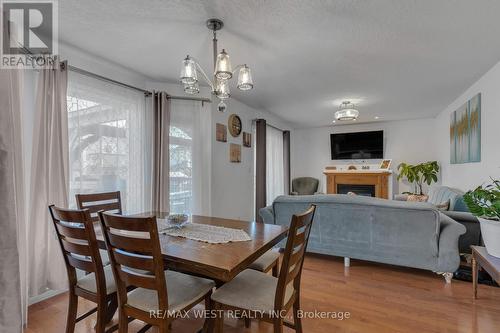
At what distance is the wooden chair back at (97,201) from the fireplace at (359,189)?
18.0 feet

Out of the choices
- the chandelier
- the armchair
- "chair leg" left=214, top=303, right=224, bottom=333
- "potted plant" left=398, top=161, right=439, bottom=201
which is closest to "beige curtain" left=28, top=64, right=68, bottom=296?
the chandelier

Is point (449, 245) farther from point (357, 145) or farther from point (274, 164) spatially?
point (357, 145)

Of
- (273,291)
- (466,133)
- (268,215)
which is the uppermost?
(466,133)

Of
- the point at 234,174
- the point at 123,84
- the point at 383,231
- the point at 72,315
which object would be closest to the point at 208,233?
the point at 72,315

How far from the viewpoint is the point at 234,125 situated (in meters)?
4.24

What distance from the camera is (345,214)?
9.30ft

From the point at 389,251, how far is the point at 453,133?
295 centimetres

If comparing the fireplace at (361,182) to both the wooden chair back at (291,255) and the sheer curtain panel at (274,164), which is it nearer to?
the sheer curtain panel at (274,164)

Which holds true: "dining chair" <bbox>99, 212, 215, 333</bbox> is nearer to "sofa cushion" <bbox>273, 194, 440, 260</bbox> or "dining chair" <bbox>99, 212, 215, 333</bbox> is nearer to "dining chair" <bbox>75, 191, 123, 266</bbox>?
"dining chair" <bbox>75, 191, 123, 266</bbox>

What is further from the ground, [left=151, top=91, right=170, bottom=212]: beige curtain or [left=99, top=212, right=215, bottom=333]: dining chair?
[left=151, top=91, right=170, bottom=212]: beige curtain

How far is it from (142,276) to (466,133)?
449cm

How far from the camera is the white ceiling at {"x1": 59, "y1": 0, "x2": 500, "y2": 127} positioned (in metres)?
1.81

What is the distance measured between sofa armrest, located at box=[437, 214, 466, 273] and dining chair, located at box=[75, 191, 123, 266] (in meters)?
3.12

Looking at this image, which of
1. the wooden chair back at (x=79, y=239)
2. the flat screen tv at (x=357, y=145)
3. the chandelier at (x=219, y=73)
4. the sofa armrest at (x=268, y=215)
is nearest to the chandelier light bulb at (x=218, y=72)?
the chandelier at (x=219, y=73)
